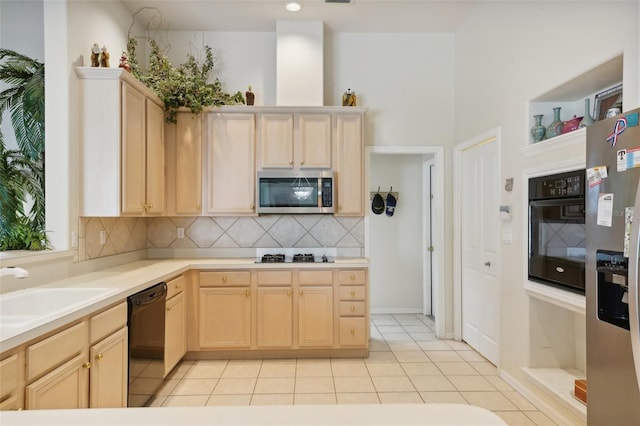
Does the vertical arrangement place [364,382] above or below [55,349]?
below

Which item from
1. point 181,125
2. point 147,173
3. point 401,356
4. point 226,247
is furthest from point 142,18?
point 401,356

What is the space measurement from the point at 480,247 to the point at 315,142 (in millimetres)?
1914

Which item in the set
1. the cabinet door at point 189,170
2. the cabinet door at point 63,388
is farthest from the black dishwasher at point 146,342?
the cabinet door at point 189,170

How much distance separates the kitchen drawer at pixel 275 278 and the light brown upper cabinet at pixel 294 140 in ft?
3.49

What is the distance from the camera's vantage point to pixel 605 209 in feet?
5.19

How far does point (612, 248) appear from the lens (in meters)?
1.55

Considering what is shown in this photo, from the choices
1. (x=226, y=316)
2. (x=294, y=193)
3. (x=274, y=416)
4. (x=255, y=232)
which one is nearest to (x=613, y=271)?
(x=274, y=416)

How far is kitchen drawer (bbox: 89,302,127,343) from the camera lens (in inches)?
74.0

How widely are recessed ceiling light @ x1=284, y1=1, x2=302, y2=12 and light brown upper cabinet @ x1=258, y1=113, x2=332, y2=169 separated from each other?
1.00 metres

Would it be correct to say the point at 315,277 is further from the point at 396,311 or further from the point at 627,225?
the point at 627,225

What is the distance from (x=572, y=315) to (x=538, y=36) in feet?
6.62

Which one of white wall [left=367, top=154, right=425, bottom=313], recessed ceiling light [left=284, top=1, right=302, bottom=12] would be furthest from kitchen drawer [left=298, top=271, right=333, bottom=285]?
recessed ceiling light [left=284, top=1, right=302, bottom=12]

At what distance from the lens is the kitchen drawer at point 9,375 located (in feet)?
4.30

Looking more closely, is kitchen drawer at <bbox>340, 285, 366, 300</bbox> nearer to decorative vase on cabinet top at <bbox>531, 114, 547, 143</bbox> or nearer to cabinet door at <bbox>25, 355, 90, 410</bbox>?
decorative vase on cabinet top at <bbox>531, 114, 547, 143</bbox>
